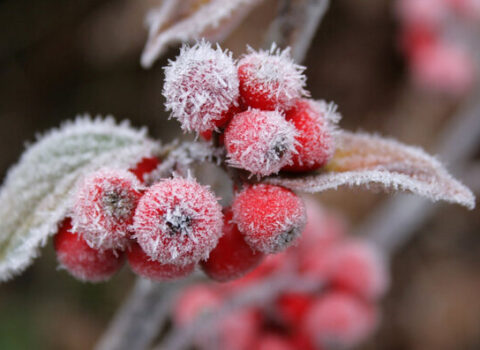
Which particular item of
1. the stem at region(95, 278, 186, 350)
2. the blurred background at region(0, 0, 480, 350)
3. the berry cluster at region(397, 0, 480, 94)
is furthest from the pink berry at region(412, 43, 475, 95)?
the stem at region(95, 278, 186, 350)

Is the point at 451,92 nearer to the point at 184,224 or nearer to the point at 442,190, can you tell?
the point at 442,190

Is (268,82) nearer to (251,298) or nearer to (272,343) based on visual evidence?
(251,298)

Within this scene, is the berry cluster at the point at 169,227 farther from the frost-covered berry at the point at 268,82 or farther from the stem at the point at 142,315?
the stem at the point at 142,315

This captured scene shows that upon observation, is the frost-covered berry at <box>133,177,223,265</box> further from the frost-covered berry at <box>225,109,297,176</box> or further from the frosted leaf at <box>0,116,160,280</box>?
the frosted leaf at <box>0,116,160,280</box>

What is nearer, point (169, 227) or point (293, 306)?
point (169, 227)

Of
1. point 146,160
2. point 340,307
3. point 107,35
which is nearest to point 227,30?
point 146,160

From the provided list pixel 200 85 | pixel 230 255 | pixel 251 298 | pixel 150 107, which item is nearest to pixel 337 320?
pixel 251 298
